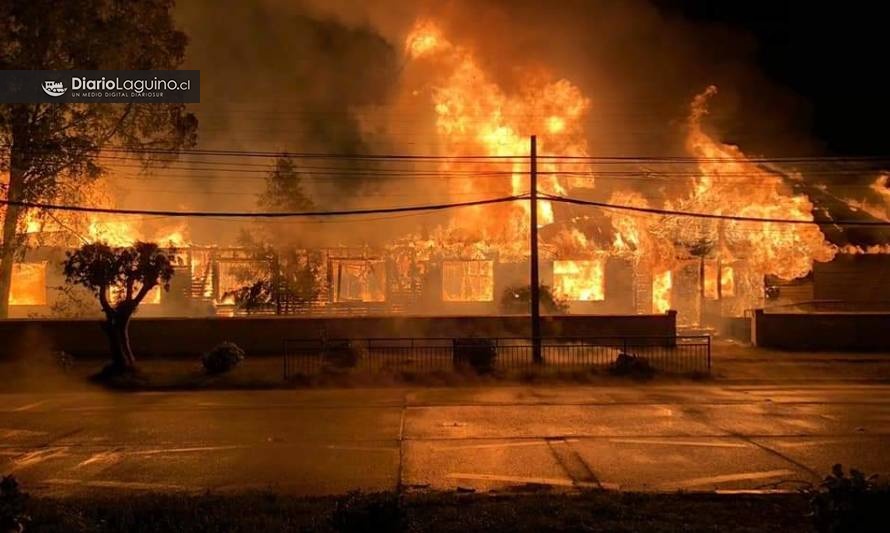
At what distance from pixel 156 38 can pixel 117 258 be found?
1043 centimetres

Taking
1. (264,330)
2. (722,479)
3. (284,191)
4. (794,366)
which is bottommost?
(722,479)

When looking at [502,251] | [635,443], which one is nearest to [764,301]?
[502,251]

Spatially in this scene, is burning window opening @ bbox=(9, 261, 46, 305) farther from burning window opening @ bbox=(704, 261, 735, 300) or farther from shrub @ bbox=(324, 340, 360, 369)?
burning window opening @ bbox=(704, 261, 735, 300)

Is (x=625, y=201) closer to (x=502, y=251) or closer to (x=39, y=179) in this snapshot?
(x=502, y=251)

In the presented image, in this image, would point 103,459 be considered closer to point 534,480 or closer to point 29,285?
point 534,480

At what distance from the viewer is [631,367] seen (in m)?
17.0

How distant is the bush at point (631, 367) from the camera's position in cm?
1681

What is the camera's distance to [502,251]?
27766 millimetres

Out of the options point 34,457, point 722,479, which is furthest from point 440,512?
point 34,457

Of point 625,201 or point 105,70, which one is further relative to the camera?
point 625,201

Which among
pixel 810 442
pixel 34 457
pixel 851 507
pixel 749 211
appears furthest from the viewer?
pixel 749 211

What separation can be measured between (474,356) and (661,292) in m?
13.2

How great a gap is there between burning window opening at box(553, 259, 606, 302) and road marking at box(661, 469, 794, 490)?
791 inches

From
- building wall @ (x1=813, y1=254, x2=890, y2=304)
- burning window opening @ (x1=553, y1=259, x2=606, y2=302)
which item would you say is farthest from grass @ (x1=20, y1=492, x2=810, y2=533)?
building wall @ (x1=813, y1=254, x2=890, y2=304)
